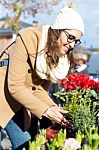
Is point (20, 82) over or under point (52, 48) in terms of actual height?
under

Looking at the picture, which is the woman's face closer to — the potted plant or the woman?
the woman

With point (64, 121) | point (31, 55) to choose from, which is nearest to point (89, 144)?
point (64, 121)

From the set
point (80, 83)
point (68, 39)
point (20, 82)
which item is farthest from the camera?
point (80, 83)

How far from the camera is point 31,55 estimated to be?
2.60 metres

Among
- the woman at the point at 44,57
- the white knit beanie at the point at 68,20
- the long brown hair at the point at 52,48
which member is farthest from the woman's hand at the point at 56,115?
the white knit beanie at the point at 68,20

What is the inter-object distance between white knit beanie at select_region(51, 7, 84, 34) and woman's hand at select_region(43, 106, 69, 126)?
17.8 inches

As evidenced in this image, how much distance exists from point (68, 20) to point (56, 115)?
518mm

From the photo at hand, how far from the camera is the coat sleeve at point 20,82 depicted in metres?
2.54

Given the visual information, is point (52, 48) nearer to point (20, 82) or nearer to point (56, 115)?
point (20, 82)

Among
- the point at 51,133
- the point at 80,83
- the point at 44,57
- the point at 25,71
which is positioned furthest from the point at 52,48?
the point at 80,83

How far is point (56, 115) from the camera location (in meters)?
2.50

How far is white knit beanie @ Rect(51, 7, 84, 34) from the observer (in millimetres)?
2484

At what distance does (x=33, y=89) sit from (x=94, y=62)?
8.65 meters

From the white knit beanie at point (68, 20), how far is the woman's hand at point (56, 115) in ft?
1.49
